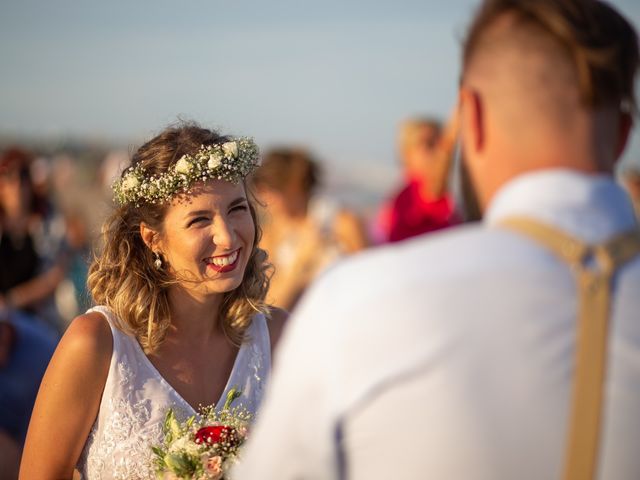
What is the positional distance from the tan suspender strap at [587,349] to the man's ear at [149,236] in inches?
93.1

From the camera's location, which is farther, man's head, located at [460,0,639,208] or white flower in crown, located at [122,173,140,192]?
white flower in crown, located at [122,173,140,192]

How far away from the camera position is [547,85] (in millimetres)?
1500

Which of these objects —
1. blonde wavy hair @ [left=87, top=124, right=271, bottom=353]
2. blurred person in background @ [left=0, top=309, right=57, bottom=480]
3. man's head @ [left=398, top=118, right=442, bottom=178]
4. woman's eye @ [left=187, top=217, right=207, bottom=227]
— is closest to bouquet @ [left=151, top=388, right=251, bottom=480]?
blonde wavy hair @ [left=87, top=124, right=271, bottom=353]

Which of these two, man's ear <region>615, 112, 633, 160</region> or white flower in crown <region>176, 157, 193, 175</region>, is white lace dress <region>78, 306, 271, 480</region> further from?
man's ear <region>615, 112, 633, 160</region>

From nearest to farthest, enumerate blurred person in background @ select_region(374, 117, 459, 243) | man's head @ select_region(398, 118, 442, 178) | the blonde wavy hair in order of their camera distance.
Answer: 1. the blonde wavy hair
2. blurred person in background @ select_region(374, 117, 459, 243)
3. man's head @ select_region(398, 118, 442, 178)

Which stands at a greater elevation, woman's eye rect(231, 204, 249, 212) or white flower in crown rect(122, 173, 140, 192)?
white flower in crown rect(122, 173, 140, 192)

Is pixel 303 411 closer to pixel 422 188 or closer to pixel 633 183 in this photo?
pixel 422 188

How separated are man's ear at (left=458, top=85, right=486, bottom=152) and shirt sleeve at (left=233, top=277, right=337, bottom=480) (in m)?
0.43

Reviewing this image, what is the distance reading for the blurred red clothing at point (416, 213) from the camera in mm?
7570

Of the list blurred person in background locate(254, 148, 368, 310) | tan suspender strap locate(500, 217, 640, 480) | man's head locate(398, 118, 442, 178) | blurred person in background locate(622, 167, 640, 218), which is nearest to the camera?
tan suspender strap locate(500, 217, 640, 480)

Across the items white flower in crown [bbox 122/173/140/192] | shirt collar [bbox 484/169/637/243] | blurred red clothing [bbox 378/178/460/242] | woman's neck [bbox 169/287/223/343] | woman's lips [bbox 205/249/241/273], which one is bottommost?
blurred red clothing [bbox 378/178/460/242]

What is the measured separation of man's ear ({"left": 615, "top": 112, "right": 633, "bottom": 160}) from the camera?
5.31ft

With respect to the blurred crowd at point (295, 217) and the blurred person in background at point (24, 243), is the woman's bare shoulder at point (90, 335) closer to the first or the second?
the blurred crowd at point (295, 217)

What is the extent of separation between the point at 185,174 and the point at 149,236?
1.16 ft
